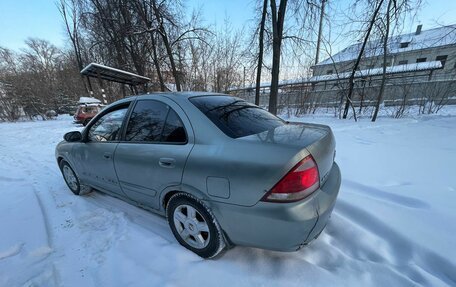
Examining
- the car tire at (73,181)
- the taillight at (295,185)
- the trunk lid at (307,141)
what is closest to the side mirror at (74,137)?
the car tire at (73,181)

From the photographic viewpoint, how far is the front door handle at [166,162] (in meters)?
1.91

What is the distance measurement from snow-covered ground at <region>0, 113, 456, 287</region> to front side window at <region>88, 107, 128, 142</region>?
1022mm

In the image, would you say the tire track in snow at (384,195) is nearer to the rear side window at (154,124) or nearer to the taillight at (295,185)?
the taillight at (295,185)

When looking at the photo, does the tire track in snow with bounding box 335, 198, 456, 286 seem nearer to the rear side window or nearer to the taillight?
the taillight

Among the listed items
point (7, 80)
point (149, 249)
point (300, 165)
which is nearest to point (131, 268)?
point (149, 249)

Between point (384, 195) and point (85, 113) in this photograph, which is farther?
point (85, 113)

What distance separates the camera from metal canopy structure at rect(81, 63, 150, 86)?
10392 millimetres

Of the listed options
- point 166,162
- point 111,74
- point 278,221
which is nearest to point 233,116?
point 166,162

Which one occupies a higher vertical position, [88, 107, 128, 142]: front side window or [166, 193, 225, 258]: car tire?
[88, 107, 128, 142]: front side window

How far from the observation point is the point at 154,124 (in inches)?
87.4

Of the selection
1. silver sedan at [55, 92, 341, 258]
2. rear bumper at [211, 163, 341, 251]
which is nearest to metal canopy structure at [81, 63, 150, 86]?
silver sedan at [55, 92, 341, 258]

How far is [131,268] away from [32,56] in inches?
1664

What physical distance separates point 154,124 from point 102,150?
1.00 meters

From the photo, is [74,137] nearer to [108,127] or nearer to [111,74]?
[108,127]
